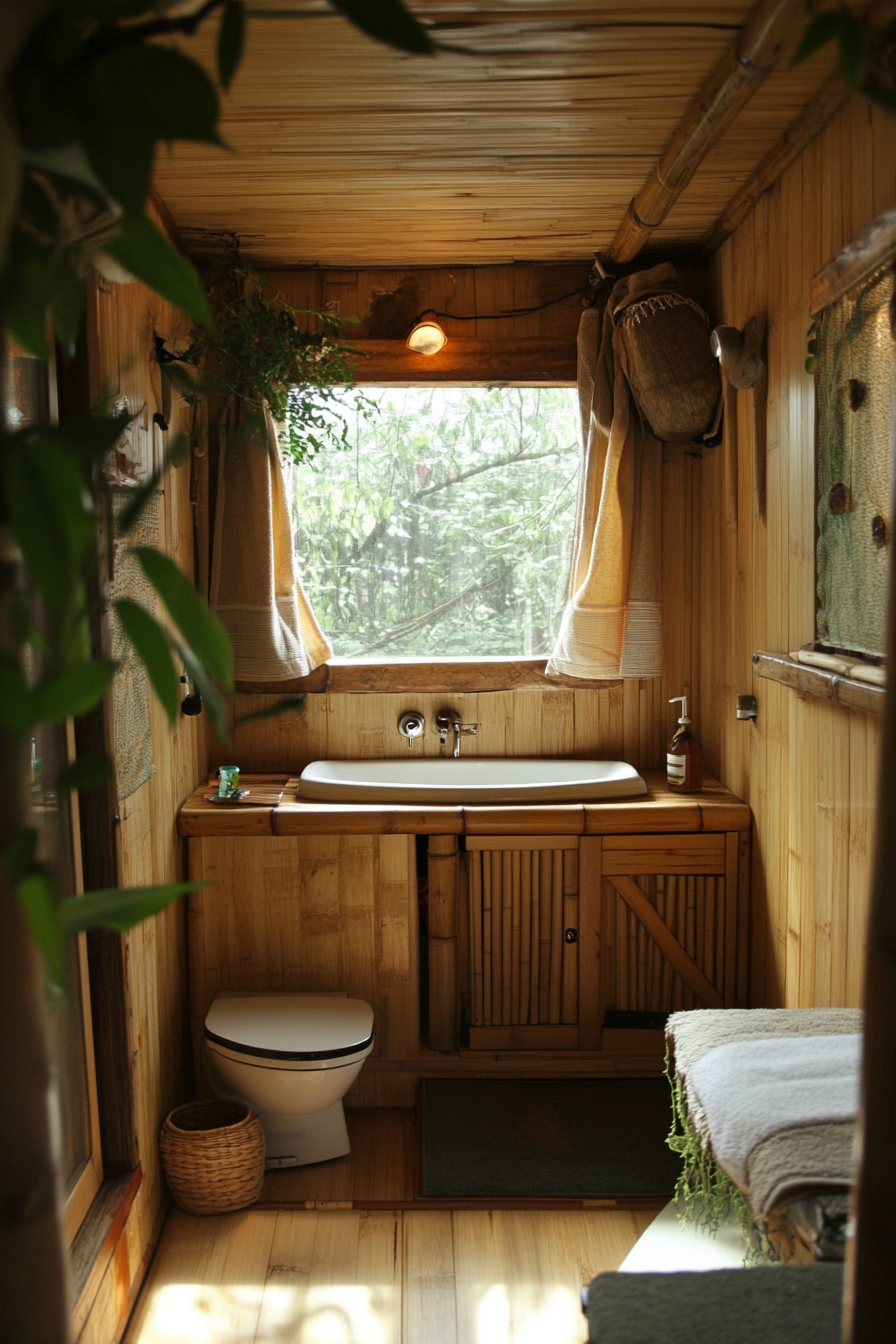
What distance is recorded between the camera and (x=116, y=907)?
0.66 meters

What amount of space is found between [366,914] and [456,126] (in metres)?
1.97

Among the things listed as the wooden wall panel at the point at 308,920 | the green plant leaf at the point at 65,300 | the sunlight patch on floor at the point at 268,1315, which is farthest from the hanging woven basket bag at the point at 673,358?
the green plant leaf at the point at 65,300

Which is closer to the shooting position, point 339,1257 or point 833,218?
point 833,218

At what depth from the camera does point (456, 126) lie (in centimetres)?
233

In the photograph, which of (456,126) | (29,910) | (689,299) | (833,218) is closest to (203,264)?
(456,126)

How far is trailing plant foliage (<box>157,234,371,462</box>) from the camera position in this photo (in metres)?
2.97

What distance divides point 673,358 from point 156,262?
8.57ft

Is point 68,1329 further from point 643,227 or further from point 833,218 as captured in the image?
point 643,227

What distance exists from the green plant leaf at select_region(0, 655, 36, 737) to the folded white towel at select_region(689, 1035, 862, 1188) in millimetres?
1359

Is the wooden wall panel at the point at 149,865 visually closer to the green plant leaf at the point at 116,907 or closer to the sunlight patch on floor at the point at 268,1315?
the sunlight patch on floor at the point at 268,1315

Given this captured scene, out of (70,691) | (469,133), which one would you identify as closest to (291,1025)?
(469,133)

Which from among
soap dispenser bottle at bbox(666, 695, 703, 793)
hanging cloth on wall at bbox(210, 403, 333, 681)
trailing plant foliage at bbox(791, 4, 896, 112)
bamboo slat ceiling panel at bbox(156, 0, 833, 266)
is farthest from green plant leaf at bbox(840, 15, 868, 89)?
hanging cloth on wall at bbox(210, 403, 333, 681)

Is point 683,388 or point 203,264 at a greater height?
point 203,264

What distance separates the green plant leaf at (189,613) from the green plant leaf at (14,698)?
96 millimetres
